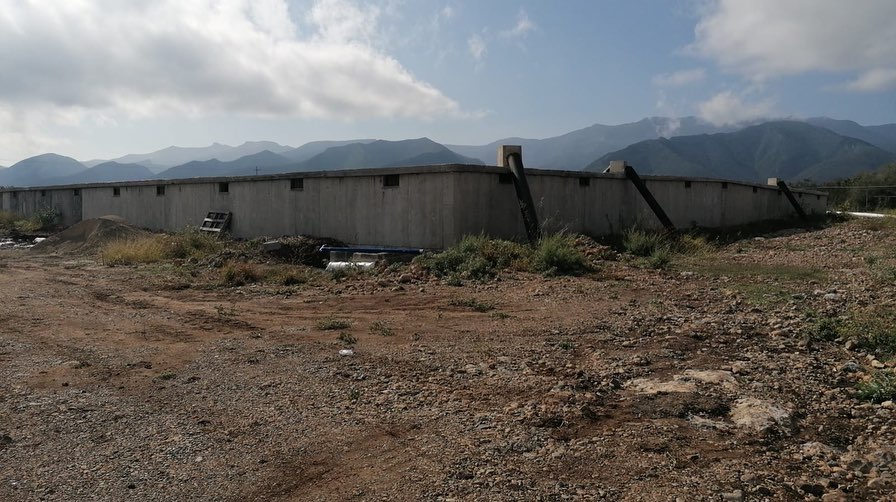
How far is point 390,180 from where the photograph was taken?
40.3 feet

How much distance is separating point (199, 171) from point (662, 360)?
371 feet

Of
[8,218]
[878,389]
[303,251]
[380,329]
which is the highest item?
[8,218]

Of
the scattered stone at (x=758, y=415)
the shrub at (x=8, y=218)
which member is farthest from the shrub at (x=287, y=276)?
the shrub at (x=8, y=218)

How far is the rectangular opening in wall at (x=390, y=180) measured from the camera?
40.1ft

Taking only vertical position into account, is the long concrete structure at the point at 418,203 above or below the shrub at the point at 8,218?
above

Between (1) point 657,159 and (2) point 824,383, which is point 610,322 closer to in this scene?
(2) point 824,383

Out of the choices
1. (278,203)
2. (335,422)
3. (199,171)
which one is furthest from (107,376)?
(199,171)

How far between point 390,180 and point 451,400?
8779 millimetres

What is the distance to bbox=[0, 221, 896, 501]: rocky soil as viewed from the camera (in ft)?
9.43

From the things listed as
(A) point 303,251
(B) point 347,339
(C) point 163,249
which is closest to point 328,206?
(A) point 303,251

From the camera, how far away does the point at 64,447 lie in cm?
331

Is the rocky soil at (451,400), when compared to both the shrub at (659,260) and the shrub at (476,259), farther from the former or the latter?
the shrub at (659,260)

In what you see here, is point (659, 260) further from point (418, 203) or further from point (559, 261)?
point (418, 203)

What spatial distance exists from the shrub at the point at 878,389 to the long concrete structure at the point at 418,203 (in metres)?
7.90
